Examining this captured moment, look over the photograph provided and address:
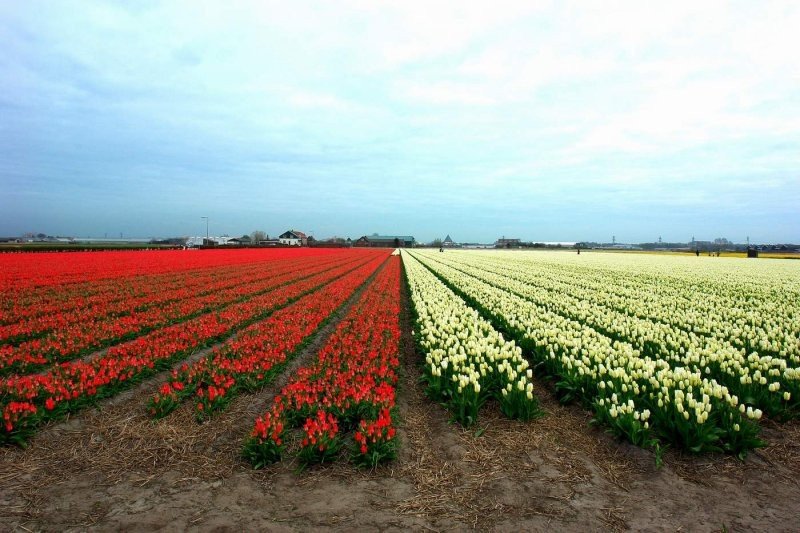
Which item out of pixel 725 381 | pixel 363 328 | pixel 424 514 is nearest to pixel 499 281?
pixel 363 328

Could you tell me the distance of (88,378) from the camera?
7.42 metres

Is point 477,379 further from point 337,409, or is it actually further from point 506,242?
point 506,242

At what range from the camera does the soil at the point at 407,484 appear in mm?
4191

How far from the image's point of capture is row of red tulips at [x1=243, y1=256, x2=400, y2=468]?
5223 mm

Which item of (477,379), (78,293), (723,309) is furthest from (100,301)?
(723,309)

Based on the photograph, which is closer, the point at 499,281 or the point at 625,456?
the point at 625,456

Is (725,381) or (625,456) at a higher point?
(725,381)

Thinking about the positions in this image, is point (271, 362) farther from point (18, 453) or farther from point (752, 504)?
point (752, 504)

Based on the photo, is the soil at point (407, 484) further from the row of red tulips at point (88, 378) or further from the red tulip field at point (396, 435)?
the row of red tulips at point (88, 378)

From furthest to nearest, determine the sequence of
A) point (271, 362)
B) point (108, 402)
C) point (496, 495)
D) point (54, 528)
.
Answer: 1. point (271, 362)
2. point (108, 402)
3. point (496, 495)
4. point (54, 528)

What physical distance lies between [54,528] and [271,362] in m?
4.53

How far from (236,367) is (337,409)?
104 inches

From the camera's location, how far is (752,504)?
4.45m

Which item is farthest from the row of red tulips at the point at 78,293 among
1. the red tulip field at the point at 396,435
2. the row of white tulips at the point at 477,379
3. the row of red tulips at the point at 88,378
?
the row of white tulips at the point at 477,379
